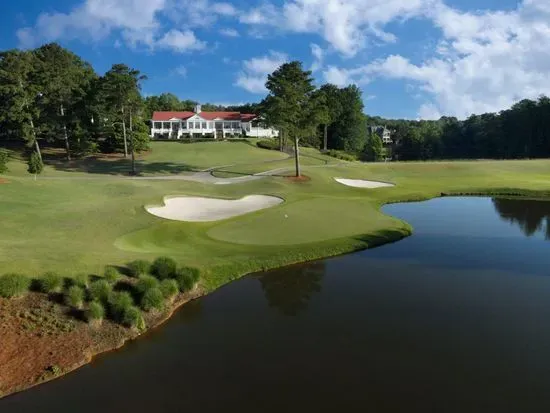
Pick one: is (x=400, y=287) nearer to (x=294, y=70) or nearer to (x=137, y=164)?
(x=294, y=70)

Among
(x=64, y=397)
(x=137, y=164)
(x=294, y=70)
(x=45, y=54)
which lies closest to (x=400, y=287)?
(x=64, y=397)

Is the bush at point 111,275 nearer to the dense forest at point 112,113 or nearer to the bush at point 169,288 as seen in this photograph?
the bush at point 169,288

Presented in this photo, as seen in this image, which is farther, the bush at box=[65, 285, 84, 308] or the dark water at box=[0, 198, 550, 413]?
the bush at box=[65, 285, 84, 308]

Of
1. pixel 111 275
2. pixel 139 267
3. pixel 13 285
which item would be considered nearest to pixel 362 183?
pixel 139 267

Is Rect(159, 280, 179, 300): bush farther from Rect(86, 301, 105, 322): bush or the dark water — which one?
Rect(86, 301, 105, 322): bush

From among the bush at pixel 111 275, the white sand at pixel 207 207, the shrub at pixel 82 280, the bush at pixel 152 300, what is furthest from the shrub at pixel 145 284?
the white sand at pixel 207 207

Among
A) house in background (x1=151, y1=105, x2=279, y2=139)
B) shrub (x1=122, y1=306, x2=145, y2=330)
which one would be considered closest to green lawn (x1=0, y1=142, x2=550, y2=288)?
shrub (x1=122, y1=306, x2=145, y2=330)
